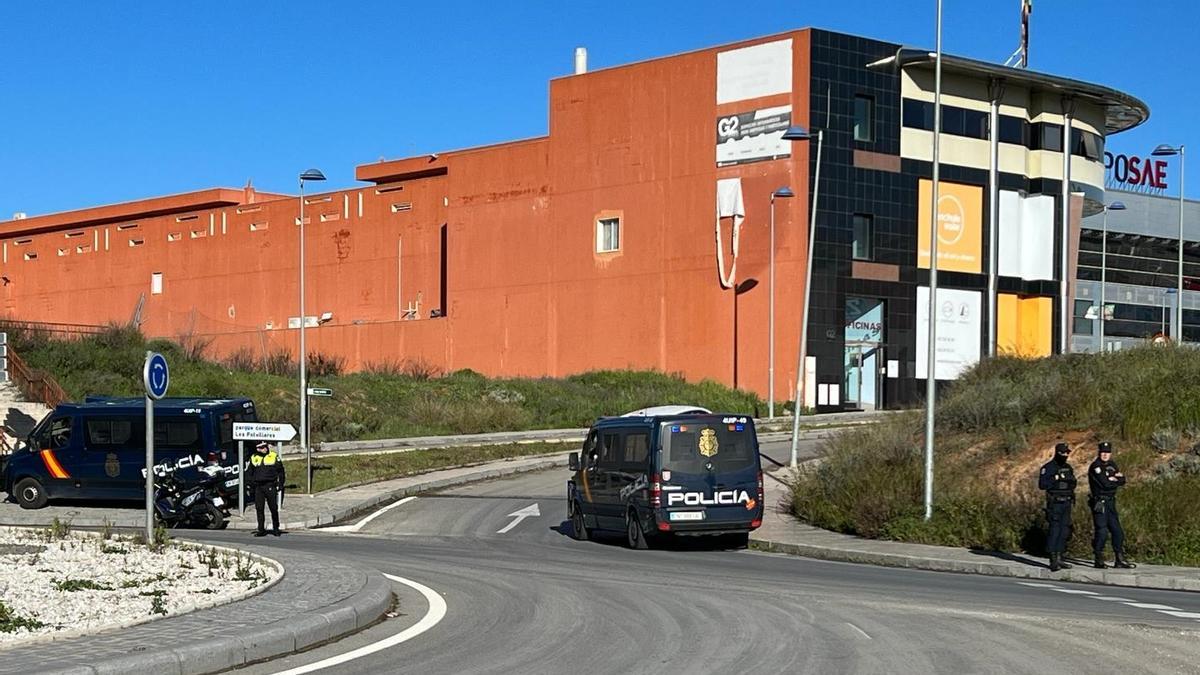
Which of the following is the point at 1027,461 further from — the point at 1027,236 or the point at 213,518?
the point at 1027,236

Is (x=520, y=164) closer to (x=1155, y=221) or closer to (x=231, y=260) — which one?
(x=231, y=260)

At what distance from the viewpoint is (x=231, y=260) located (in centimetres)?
8850

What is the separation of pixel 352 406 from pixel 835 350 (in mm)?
21093

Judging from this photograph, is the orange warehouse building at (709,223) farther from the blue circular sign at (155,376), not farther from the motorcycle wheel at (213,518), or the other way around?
the blue circular sign at (155,376)

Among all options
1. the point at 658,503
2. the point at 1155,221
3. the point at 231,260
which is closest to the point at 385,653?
the point at 658,503

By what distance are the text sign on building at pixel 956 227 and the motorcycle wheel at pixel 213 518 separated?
43268 mm

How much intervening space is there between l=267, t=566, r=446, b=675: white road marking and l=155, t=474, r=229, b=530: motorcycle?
1060 cm

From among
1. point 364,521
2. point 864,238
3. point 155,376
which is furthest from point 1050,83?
point 155,376

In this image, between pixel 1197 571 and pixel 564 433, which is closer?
pixel 1197 571

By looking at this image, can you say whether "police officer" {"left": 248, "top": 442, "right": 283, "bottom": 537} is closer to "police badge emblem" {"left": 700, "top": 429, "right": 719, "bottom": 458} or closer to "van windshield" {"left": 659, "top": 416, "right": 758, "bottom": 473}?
"van windshield" {"left": 659, "top": 416, "right": 758, "bottom": 473}

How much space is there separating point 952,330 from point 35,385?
37698mm

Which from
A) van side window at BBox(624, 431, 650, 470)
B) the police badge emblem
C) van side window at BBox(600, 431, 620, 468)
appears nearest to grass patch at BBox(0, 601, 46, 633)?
van side window at BBox(624, 431, 650, 470)

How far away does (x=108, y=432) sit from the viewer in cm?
2916

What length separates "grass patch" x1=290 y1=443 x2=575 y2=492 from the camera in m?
34.3
